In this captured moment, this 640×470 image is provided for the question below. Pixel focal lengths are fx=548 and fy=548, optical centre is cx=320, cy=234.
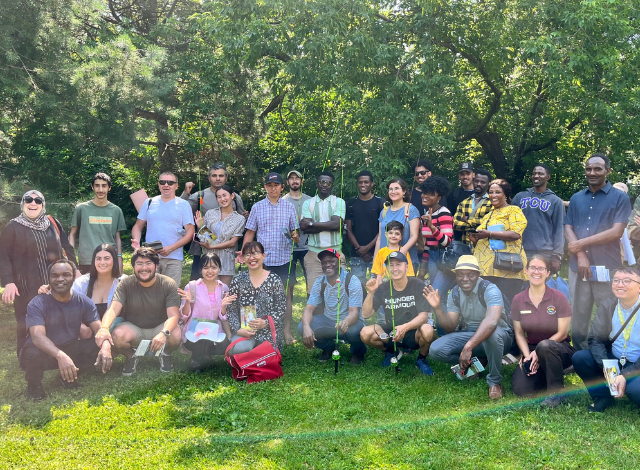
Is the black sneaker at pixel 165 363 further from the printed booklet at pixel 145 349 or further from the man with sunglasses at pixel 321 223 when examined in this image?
the man with sunglasses at pixel 321 223

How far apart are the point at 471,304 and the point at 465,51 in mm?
7313

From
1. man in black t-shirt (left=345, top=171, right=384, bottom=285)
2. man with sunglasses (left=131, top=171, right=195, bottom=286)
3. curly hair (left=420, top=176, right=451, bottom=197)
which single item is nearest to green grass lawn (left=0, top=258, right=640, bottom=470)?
man with sunglasses (left=131, top=171, right=195, bottom=286)

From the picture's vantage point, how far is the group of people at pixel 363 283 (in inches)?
189

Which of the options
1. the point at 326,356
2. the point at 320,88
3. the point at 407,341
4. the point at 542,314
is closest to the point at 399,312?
the point at 407,341

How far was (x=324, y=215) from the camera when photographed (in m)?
6.34

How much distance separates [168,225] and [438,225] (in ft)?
10.0

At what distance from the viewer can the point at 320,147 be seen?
10203 mm

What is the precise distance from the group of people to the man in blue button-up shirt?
13 millimetres

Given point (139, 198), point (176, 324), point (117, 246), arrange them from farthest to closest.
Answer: point (139, 198), point (117, 246), point (176, 324)

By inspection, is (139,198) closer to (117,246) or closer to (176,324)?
(117,246)

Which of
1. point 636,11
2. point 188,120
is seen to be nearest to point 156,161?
point 188,120

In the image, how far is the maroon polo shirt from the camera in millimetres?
4750

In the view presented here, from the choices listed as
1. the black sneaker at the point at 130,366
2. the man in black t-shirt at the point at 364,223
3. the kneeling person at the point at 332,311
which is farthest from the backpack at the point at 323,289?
the black sneaker at the point at 130,366

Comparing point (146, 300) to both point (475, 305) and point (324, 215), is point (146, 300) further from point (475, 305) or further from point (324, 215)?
point (475, 305)
